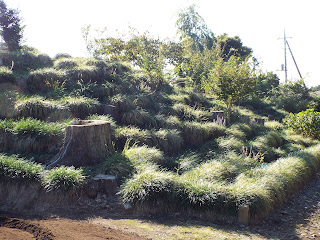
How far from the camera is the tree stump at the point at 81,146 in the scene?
5598mm

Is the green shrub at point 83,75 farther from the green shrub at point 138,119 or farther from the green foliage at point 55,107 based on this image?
the green shrub at point 138,119

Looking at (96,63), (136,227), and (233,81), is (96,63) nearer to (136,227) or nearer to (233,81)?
(233,81)

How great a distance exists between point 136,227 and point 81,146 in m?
Result: 2.29

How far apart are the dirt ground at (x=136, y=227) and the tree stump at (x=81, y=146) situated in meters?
1.21

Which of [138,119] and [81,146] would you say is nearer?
[81,146]

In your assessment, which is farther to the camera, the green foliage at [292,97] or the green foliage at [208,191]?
the green foliage at [292,97]

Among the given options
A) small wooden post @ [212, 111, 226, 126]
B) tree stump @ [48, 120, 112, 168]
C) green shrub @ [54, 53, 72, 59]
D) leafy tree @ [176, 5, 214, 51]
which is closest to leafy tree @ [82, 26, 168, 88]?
green shrub @ [54, 53, 72, 59]

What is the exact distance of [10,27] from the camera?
12.4m

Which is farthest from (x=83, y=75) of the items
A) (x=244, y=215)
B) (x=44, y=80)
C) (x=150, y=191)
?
(x=244, y=215)

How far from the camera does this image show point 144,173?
5.03 metres

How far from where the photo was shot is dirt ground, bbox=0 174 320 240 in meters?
3.56

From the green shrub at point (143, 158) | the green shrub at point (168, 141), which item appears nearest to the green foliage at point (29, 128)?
the green shrub at point (143, 158)

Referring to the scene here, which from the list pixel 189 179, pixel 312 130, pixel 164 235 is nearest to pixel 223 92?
pixel 312 130

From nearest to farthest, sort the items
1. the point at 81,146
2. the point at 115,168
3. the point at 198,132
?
the point at 115,168 → the point at 81,146 → the point at 198,132
